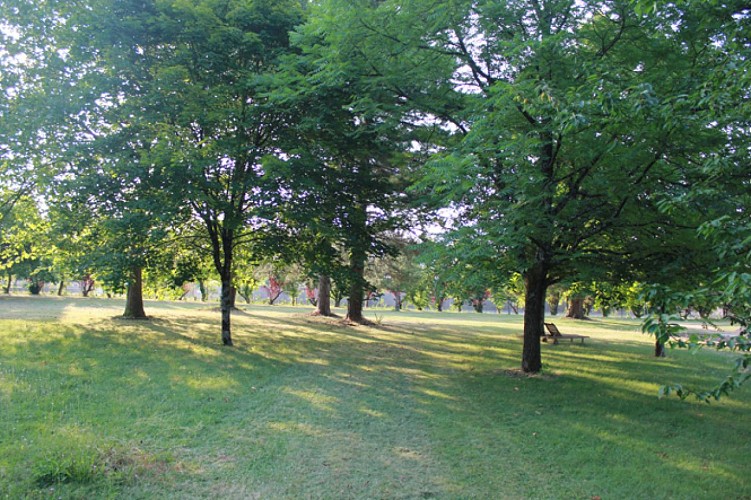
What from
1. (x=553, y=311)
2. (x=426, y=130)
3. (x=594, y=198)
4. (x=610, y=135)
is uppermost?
(x=426, y=130)

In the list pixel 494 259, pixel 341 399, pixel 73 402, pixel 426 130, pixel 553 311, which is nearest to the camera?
pixel 73 402

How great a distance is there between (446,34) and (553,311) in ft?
139

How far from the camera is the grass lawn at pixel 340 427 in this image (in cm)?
429

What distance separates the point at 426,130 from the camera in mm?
9758

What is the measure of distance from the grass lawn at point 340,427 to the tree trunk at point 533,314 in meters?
0.61

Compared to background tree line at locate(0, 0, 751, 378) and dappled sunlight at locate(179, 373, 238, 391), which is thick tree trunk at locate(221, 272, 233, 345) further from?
dappled sunlight at locate(179, 373, 238, 391)

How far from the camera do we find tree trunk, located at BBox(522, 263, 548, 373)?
961cm

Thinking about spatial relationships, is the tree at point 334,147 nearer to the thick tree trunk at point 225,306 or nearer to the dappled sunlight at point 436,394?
the thick tree trunk at point 225,306

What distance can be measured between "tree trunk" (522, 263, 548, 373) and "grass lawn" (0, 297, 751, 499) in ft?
1.99

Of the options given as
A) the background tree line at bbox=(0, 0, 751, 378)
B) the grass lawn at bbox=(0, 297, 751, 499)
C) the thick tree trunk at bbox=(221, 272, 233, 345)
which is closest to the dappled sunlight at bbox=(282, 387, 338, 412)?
the grass lawn at bbox=(0, 297, 751, 499)

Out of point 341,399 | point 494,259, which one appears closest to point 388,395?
point 341,399

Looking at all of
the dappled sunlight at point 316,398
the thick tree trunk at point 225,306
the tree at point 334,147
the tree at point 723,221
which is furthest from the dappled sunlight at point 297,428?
the thick tree trunk at point 225,306

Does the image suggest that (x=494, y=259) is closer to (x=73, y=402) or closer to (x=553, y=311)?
(x=73, y=402)

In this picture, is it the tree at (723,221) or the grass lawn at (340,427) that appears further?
the grass lawn at (340,427)
